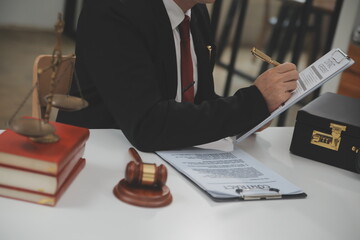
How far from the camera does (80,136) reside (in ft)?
4.09

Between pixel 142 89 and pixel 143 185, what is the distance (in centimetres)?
38

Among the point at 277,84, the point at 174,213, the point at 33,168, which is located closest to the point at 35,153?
the point at 33,168

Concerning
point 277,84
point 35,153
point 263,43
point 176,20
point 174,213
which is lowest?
point 263,43

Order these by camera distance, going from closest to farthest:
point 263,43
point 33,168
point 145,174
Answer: point 33,168
point 145,174
point 263,43

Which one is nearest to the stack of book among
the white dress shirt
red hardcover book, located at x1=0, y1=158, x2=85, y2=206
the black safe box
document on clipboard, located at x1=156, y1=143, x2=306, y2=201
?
red hardcover book, located at x1=0, y1=158, x2=85, y2=206

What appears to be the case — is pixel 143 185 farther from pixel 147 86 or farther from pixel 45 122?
pixel 147 86

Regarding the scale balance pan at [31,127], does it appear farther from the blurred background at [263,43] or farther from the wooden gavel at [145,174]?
the blurred background at [263,43]

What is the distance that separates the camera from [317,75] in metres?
1.58

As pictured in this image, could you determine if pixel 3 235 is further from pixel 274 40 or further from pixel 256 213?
pixel 274 40

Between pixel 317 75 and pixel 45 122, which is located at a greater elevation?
pixel 317 75

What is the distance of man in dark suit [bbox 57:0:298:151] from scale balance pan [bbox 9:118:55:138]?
1.33 feet

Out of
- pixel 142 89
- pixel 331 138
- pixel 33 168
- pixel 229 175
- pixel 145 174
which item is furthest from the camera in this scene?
pixel 331 138

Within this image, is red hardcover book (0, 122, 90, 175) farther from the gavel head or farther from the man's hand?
the man's hand

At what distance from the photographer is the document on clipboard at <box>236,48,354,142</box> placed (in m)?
1.51
